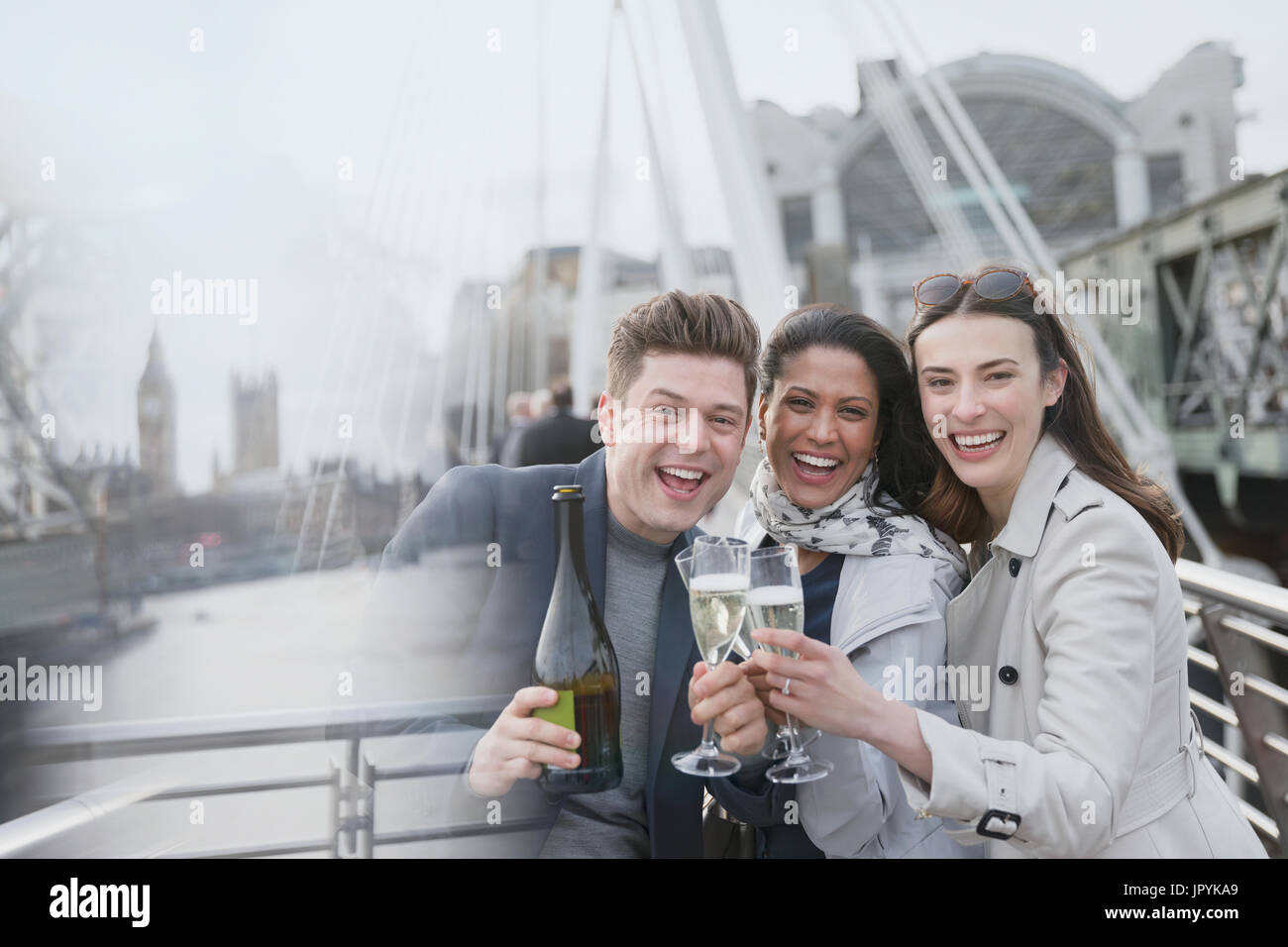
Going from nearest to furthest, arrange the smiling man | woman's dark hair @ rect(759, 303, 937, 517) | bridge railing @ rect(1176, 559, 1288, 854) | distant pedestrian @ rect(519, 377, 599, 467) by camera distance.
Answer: the smiling man, woman's dark hair @ rect(759, 303, 937, 517), bridge railing @ rect(1176, 559, 1288, 854), distant pedestrian @ rect(519, 377, 599, 467)

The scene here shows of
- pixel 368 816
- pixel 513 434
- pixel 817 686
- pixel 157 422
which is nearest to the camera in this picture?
pixel 817 686

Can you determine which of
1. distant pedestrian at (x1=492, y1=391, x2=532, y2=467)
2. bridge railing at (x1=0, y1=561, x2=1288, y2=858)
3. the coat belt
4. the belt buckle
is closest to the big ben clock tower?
distant pedestrian at (x1=492, y1=391, x2=532, y2=467)

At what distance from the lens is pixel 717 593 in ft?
3.63

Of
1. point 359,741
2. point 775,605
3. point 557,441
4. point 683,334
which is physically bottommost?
point 359,741

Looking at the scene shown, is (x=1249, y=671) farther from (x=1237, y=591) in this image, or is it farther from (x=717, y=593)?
(x=717, y=593)

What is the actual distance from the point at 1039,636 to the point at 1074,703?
0.48 ft

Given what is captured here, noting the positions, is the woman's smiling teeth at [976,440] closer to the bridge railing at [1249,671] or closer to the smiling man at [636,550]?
the smiling man at [636,550]

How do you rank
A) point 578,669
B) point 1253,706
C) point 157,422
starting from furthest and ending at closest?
point 157,422 < point 1253,706 < point 578,669

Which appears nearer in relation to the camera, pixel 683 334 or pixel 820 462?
pixel 683 334

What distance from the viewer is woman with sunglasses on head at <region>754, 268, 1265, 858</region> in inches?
43.7

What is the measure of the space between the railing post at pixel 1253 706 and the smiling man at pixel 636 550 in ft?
4.04

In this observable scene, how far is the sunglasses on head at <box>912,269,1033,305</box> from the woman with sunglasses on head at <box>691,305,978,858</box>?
135mm

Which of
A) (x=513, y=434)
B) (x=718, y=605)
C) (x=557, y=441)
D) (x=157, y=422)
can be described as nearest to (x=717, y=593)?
(x=718, y=605)

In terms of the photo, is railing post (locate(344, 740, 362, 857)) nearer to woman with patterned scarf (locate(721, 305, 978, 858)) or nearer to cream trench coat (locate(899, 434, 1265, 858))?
woman with patterned scarf (locate(721, 305, 978, 858))
